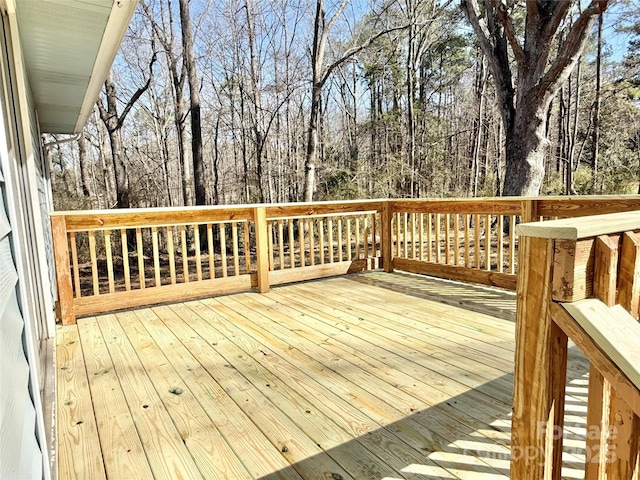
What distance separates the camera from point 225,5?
43.9 ft

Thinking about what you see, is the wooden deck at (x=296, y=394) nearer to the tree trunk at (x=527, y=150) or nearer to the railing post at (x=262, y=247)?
the railing post at (x=262, y=247)

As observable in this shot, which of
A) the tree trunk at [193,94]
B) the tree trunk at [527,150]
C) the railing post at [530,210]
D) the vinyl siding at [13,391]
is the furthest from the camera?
the tree trunk at [193,94]

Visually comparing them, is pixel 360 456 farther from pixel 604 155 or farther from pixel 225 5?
pixel 604 155

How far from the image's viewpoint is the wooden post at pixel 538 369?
941mm

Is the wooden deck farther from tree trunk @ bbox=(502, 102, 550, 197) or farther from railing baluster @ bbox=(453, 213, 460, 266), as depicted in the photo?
tree trunk @ bbox=(502, 102, 550, 197)

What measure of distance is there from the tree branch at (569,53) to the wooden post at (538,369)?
6442mm

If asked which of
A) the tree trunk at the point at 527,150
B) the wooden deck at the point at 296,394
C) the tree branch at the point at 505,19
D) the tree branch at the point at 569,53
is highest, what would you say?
the tree branch at the point at 505,19

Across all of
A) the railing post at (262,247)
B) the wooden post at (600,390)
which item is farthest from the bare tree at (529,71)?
the wooden post at (600,390)

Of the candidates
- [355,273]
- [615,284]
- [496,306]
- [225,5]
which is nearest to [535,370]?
[615,284]

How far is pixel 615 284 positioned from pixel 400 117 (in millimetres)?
13947

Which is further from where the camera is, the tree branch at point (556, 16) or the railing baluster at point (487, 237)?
the tree branch at point (556, 16)

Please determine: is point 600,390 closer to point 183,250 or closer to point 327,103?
point 183,250

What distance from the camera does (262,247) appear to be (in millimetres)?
4520

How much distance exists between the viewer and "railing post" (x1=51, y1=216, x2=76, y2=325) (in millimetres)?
3434
